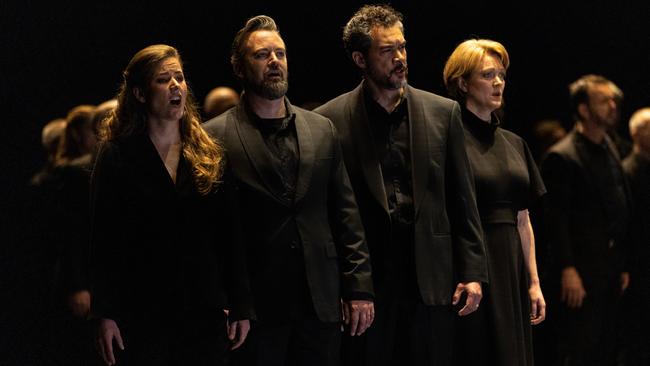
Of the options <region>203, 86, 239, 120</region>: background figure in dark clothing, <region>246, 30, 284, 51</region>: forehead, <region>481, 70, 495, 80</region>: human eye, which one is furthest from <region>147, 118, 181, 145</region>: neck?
<region>203, 86, 239, 120</region>: background figure in dark clothing

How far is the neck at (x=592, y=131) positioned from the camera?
727cm

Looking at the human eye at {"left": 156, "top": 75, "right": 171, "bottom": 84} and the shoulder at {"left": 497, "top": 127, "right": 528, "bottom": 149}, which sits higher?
the human eye at {"left": 156, "top": 75, "right": 171, "bottom": 84}

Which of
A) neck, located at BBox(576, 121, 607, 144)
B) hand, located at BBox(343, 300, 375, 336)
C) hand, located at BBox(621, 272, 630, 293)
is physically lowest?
hand, located at BBox(621, 272, 630, 293)

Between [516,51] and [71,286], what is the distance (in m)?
3.55

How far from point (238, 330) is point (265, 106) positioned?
88 cm

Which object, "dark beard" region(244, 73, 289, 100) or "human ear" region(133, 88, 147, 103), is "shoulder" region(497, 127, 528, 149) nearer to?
"dark beard" region(244, 73, 289, 100)

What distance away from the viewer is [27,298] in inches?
287

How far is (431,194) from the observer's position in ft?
16.6

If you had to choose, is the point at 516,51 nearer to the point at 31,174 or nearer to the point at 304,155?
the point at 31,174

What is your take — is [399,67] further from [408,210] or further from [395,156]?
[408,210]

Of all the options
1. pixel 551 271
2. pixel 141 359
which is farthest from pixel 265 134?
pixel 551 271

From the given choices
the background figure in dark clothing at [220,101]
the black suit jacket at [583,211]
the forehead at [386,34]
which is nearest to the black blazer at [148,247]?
the forehead at [386,34]

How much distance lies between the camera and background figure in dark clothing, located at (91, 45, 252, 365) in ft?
15.1

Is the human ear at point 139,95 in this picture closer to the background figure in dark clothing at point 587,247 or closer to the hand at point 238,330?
the hand at point 238,330
